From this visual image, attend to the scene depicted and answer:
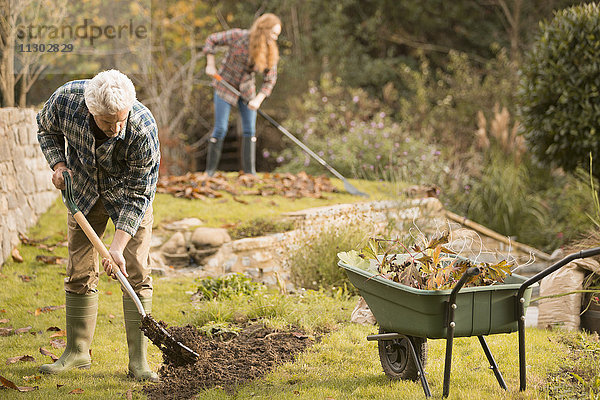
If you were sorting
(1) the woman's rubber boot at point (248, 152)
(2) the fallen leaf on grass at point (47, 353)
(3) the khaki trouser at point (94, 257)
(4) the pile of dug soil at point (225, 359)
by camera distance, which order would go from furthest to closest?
1. (1) the woman's rubber boot at point (248, 152)
2. (2) the fallen leaf on grass at point (47, 353)
3. (3) the khaki trouser at point (94, 257)
4. (4) the pile of dug soil at point (225, 359)

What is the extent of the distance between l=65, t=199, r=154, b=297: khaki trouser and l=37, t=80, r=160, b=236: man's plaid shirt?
0.44ft

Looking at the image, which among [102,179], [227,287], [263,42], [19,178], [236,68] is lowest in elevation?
[227,287]

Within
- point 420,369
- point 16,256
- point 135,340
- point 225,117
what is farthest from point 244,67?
point 420,369

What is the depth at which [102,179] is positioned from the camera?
3.29m

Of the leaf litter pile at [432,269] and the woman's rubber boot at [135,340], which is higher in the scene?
the leaf litter pile at [432,269]

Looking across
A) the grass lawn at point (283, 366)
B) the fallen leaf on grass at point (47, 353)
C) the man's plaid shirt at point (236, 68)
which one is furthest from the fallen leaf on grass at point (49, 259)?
the man's plaid shirt at point (236, 68)

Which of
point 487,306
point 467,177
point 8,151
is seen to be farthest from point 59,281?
point 467,177

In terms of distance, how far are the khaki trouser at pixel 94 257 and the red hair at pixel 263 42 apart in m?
4.51

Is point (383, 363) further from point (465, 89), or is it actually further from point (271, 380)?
point (465, 89)

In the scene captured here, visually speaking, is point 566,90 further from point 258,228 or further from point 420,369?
point 420,369

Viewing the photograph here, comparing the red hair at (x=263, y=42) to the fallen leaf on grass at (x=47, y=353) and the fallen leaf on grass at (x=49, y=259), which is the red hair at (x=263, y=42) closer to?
the fallen leaf on grass at (x=49, y=259)

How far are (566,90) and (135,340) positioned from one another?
16.3ft

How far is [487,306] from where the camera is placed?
114 inches

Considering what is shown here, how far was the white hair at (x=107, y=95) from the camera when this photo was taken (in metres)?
2.83
